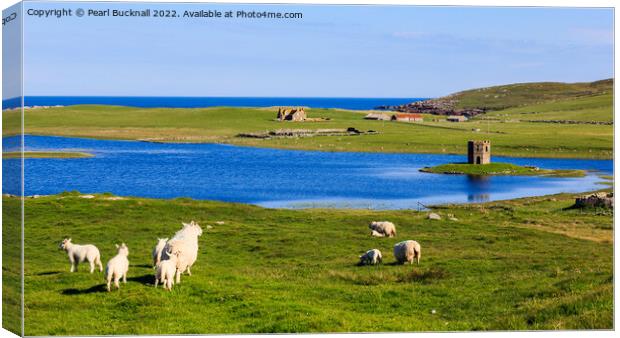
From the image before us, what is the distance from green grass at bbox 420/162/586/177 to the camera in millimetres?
34750

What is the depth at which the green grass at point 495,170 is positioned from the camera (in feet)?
114

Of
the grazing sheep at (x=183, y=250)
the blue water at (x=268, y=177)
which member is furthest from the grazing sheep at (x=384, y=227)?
the grazing sheep at (x=183, y=250)

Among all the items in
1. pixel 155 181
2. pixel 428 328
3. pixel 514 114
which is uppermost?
pixel 514 114

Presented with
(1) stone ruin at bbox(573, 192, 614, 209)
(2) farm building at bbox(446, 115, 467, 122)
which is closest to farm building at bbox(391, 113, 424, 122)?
(2) farm building at bbox(446, 115, 467, 122)

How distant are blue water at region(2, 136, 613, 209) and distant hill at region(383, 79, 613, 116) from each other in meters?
2.01

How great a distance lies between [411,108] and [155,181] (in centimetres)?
1409

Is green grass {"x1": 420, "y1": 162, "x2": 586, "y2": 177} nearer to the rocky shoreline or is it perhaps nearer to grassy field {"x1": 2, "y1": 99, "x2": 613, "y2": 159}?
grassy field {"x1": 2, "y1": 99, "x2": 613, "y2": 159}

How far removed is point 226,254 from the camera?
31906 millimetres

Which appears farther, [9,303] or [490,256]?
[490,256]

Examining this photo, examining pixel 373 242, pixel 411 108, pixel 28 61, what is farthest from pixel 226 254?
pixel 411 108

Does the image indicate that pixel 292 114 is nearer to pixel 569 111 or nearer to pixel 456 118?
pixel 456 118

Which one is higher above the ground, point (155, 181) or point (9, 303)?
point (155, 181)

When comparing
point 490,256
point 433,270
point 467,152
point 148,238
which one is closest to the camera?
point 433,270

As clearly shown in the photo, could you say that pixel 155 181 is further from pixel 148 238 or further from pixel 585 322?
pixel 585 322
